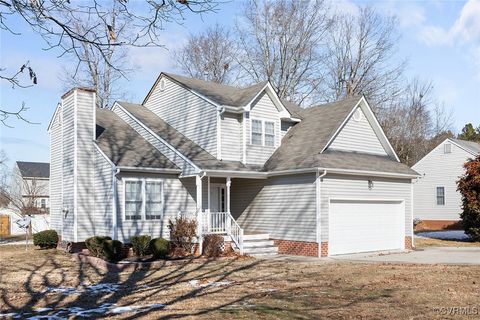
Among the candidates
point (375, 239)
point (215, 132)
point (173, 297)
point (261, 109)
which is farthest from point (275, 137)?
point (173, 297)

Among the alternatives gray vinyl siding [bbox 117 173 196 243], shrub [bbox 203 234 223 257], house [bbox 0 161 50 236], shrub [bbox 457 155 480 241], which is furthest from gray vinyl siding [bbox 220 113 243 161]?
house [bbox 0 161 50 236]

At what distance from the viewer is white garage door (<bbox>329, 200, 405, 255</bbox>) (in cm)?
1956

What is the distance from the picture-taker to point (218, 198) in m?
22.0

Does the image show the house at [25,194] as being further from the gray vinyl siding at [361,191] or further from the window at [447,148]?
the window at [447,148]

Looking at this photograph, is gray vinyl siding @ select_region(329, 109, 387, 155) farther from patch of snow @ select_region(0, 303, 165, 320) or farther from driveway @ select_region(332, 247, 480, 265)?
patch of snow @ select_region(0, 303, 165, 320)

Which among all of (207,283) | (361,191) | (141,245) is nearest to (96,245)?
(141,245)

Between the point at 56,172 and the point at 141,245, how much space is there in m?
7.70

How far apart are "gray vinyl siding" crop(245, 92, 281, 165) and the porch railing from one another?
2634 millimetres

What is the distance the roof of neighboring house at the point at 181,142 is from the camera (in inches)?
790

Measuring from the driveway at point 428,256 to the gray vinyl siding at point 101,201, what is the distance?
868cm

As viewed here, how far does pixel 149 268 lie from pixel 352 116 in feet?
37.2

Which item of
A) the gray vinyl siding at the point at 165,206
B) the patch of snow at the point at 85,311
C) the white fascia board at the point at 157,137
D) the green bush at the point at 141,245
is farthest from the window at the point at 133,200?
the patch of snow at the point at 85,311

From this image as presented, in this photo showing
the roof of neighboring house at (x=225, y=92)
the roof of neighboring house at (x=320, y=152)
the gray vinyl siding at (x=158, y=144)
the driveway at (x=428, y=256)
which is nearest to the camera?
the driveway at (x=428, y=256)

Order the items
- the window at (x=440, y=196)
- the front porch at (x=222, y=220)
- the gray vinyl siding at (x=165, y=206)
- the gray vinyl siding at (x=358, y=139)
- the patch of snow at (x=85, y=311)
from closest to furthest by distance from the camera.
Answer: the patch of snow at (x=85, y=311)
the gray vinyl siding at (x=165, y=206)
the front porch at (x=222, y=220)
the gray vinyl siding at (x=358, y=139)
the window at (x=440, y=196)
